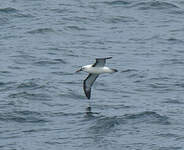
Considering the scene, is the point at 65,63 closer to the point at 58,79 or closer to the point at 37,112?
the point at 58,79

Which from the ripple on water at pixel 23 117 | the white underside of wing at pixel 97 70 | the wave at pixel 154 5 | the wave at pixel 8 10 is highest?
the wave at pixel 154 5

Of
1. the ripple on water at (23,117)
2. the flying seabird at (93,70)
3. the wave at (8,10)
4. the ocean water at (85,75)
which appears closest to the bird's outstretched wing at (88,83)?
the flying seabird at (93,70)

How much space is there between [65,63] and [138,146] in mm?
10365

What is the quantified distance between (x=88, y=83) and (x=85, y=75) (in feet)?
12.0

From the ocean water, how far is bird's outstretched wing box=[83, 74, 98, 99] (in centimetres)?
46

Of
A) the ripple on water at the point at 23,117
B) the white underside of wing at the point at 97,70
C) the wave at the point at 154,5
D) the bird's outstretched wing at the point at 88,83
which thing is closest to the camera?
the ripple on water at the point at 23,117

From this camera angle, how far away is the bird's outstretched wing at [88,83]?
29.5 meters

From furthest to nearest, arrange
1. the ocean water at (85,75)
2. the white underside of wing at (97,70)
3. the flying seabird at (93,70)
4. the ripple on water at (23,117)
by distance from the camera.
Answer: the white underside of wing at (97,70) < the flying seabird at (93,70) < the ripple on water at (23,117) < the ocean water at (85,75)

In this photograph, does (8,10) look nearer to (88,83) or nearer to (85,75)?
(85,75)

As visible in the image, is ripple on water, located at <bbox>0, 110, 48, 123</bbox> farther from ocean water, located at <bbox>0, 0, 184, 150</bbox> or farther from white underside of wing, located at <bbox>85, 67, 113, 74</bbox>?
white underside of wing, located at <bbox>85, 67, 113, 74</bbox>

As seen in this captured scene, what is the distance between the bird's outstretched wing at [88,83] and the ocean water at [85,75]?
17.9 inches

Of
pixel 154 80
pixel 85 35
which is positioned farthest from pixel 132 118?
pixel 85 35

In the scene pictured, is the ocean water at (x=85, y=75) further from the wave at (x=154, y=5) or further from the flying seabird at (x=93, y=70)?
the flying seabird at (x=93, y=70)

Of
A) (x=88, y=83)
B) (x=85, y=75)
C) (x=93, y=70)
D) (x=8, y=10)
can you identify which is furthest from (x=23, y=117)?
(x=8, y=10)
